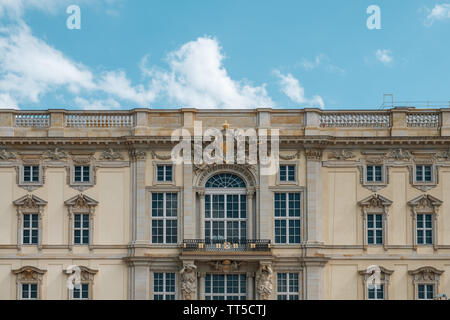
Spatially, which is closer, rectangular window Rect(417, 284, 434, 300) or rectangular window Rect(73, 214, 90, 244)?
rectangular window Rect(417, 284, 434, 300)

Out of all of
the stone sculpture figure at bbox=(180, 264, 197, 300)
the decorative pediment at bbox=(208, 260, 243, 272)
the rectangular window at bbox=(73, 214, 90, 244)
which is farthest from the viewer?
the rectangular window at bbox=(73, 214, 90, 244)

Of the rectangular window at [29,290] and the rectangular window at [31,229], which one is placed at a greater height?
the rectangular window at [31,229]

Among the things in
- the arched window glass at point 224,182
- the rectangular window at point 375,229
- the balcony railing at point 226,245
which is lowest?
the balcony railing at point 226,245

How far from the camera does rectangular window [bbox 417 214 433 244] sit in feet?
165

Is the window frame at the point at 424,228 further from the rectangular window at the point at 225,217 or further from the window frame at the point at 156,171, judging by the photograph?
the window frame at the point at 156,171

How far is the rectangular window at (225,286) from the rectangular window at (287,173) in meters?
6.08

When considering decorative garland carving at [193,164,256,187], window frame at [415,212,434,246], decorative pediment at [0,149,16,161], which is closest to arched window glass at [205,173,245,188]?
decorative garland carving at [193,164,256,187]

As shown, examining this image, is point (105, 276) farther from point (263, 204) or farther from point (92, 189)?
point (263, 204)

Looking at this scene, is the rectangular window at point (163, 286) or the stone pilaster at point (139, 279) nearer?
the stone pilaster at point (139, 279)

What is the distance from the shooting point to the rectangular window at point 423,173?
50812 millimetres

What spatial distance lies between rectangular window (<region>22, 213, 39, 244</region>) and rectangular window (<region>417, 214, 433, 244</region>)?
21838 millimetres

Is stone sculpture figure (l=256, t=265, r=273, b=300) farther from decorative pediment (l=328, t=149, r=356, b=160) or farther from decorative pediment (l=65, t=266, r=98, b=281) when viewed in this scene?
decorative pediment (l=65, t=266, r=98, b=281)

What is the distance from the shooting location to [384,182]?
50625mm


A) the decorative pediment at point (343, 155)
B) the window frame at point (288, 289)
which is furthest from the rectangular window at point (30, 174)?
the decorative pediment at point (343, 155)
